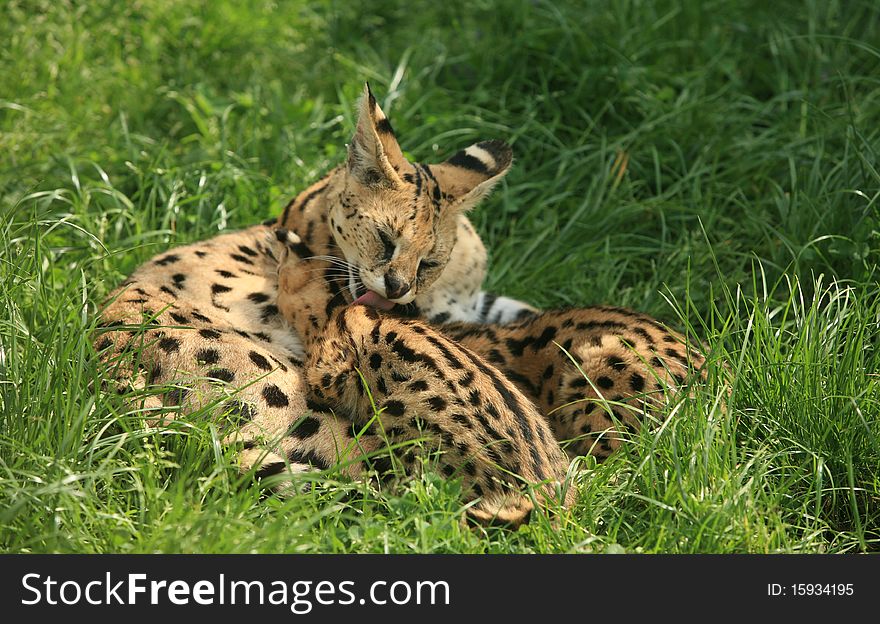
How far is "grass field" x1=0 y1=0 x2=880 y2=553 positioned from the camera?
3838 millimetres

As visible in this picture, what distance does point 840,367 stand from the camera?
438 centimetres

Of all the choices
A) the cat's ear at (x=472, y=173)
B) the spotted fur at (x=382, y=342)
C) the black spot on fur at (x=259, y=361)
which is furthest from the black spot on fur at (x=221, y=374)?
the cat's ear at (x=472, y=173)

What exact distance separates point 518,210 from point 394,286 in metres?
2.07

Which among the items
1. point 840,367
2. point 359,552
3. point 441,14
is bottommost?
point 359,552

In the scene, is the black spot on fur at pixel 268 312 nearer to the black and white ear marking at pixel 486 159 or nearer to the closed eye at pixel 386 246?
the closed eye at pixel 386 246

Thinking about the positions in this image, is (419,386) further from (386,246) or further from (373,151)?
(373,151)

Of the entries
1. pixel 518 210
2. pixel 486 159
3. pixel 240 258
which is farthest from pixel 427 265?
pixel 518 210

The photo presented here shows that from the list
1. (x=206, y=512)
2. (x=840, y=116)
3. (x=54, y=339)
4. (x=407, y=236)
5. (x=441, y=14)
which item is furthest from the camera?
(x=441, y=14)

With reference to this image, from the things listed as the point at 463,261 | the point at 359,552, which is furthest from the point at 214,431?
the point at 463,261

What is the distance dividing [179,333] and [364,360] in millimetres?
855

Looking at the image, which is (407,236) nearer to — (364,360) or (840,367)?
(364,360)

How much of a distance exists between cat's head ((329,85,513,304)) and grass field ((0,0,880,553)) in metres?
1.16

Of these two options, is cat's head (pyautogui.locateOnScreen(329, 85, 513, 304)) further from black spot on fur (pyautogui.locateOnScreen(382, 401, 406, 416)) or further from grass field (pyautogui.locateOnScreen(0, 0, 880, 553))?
grass field (pyautogui.locateOnScreen(0, 0, 880, 553))

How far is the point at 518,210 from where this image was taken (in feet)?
22.4
